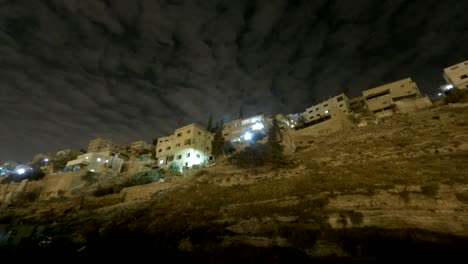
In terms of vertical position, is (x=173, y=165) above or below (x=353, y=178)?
above

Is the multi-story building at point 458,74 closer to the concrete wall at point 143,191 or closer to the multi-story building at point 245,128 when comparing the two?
the multi-story building at point 245,128

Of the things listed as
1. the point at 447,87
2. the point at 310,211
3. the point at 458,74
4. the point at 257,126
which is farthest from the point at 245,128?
the point at 458,74

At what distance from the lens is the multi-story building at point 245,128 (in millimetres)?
61991

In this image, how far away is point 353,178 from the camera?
22.3 m

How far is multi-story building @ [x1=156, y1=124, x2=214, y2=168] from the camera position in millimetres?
57156

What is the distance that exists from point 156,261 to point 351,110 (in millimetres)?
59469

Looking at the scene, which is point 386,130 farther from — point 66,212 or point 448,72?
point 66,212

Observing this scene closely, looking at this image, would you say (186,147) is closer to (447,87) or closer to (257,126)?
(257,126)

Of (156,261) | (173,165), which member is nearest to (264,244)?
(156,261)

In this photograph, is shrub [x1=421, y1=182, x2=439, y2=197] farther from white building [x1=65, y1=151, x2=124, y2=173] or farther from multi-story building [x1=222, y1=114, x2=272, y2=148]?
white building [x1=65, y1=151, x2=124, y2=173]

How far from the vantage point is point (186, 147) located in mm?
57719

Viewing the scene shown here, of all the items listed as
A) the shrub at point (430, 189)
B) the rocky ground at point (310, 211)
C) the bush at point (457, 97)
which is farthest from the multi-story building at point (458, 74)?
the shrub at point (430, 189)

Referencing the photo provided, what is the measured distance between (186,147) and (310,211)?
4302cm

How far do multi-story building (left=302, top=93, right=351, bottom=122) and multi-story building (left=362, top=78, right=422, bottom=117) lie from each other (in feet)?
25.1
